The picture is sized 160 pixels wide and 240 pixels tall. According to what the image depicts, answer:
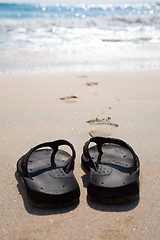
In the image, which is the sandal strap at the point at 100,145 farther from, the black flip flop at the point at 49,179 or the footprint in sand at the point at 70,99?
the footprint in sand at the point at 70,99

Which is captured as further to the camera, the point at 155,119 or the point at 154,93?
the point at 154,93

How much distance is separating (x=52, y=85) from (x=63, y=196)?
229 cm

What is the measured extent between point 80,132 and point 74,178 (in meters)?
0.77

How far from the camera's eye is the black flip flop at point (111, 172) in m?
1.35

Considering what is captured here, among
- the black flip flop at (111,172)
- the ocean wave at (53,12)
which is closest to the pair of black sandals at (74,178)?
the black flip flop at (111,172)

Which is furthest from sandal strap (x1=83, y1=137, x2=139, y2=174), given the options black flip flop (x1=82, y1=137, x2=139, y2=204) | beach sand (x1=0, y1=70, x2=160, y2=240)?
beach sand (x1=0, y1=70, x2=160, y2=240)

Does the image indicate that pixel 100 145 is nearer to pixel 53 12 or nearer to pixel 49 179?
pixel 49 179

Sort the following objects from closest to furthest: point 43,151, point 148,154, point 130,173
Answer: point 130,173, point 43,151, point 148,154

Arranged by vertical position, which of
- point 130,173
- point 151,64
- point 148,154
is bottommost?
point 151,64

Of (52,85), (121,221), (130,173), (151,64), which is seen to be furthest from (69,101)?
(151,64)

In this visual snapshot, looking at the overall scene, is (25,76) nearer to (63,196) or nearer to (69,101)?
(69,101)

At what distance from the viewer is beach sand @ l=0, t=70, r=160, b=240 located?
1.24 metres

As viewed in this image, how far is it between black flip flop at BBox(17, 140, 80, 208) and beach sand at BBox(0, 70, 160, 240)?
0.16 ft

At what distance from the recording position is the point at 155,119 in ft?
7.96
